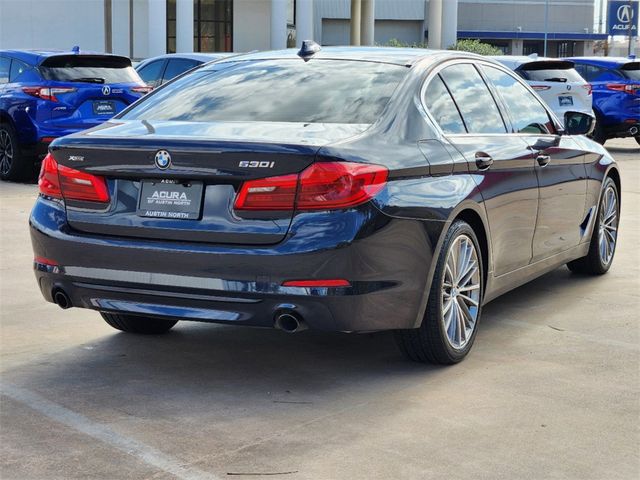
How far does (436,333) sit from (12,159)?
33.5 feet

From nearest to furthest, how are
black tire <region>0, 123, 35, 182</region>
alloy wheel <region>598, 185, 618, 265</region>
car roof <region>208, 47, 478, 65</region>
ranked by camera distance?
car roof <region>208, 47, 478, 65</region>
alloy wheel <region>598, 185, 618, 265</region>
black tire <region>0, 123, 35, 182</region>

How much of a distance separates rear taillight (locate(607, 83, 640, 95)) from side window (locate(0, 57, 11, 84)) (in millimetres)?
11332

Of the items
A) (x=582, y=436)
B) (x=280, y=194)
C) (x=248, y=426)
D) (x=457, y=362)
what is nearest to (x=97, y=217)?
(x=280, y=194)

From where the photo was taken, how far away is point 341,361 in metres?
5.86

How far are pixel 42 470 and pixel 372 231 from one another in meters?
1.70

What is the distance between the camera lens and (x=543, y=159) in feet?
22.4

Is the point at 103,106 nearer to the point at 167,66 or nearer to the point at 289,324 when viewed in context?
the point at 167,66

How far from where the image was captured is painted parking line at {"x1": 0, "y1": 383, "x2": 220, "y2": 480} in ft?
13.8

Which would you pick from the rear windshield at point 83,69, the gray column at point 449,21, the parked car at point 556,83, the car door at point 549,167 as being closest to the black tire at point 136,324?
the car door at point 549,167

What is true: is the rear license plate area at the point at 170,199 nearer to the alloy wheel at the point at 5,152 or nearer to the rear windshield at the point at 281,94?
the rear windshield at the point at 281,94

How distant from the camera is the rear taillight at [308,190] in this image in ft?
16.1

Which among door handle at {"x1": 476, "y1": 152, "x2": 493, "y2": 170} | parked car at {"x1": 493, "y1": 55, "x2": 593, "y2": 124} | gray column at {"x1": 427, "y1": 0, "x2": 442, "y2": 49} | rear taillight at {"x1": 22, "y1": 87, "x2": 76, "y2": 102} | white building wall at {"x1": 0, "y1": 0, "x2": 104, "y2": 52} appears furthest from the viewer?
gray column at {"x1": 427, "y1": 0, "x2": 442, "y2": 49}

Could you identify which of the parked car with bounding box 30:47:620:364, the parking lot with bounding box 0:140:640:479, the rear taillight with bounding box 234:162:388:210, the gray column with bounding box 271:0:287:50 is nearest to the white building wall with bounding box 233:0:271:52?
the gray column with bounding box 271:0:287:50

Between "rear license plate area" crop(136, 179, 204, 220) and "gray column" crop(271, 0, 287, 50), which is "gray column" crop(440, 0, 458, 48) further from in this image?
"rear license plate area" crop(136, 179, 204, 220)
